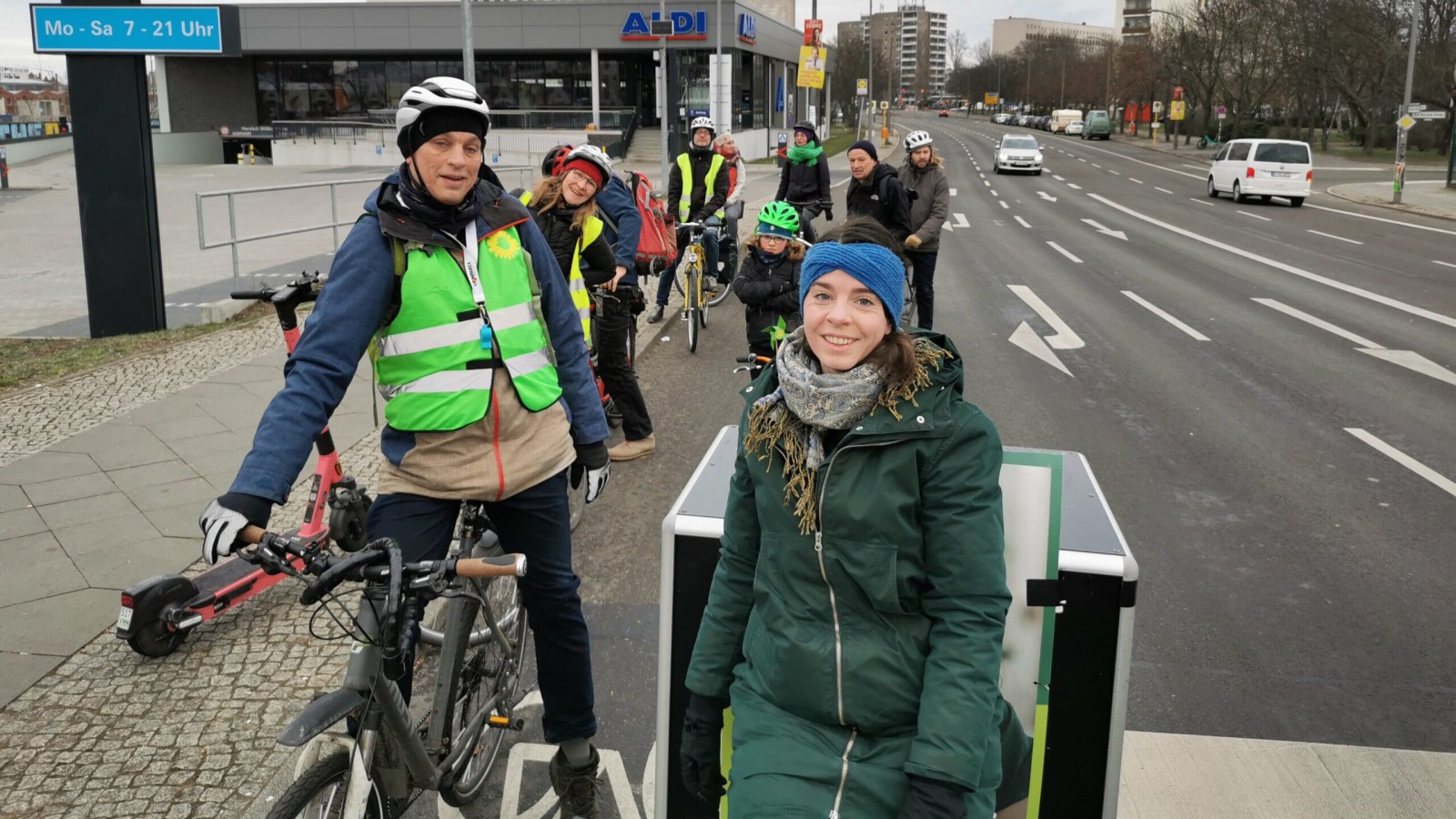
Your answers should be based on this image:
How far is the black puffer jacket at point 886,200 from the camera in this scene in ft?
32.0

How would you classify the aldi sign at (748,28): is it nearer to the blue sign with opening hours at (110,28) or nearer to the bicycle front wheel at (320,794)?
the blue sign with opening hours at (110,28)

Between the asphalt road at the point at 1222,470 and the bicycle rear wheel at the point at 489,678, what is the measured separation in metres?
Answer: 0.17

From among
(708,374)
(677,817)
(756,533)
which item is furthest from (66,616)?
(708,374)

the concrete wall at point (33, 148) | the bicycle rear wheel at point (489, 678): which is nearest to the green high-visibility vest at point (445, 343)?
the bicycle rear wheel at point (489, 678)

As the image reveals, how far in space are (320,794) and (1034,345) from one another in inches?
379

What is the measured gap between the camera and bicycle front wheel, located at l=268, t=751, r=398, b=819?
259 centimetres

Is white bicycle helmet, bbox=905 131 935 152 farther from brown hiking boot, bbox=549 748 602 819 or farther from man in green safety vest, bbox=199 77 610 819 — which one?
brown hiking boot, bbox=549 748 602 819

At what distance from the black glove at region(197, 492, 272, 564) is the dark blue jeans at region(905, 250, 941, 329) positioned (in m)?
8.28

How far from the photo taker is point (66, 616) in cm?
482

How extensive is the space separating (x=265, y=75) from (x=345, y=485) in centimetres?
6016

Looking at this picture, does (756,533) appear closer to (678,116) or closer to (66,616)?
(66,616)

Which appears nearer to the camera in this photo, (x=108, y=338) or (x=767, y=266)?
(x=767, y=266)

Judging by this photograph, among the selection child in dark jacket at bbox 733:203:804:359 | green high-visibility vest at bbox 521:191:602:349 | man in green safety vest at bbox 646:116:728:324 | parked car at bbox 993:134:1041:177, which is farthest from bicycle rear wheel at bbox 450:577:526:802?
parked car at bbox 993:134:1041:177

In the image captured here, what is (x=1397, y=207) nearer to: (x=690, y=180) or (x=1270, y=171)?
(x=1270, y=171)
